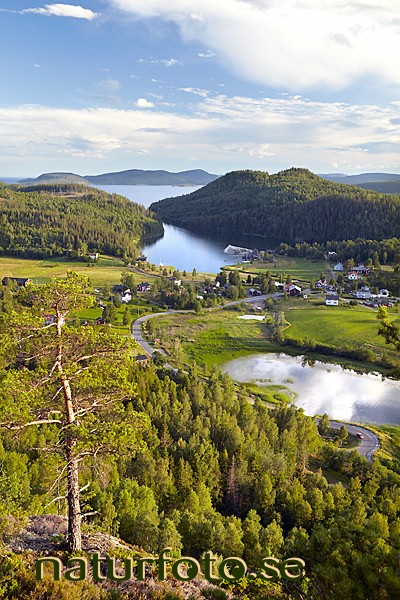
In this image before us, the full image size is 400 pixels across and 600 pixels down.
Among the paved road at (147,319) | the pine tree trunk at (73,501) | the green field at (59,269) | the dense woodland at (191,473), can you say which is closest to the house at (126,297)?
the paved road at (147,319)

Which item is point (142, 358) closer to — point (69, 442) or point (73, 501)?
point (73, 501)

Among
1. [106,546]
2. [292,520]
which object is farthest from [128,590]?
[292,520]

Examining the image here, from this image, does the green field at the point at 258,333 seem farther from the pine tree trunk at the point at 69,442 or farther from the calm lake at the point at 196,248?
the calm lake at the point at 196,248

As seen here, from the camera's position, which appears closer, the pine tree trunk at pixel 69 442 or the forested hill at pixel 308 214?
the pine tree trunk at pixel 69 442

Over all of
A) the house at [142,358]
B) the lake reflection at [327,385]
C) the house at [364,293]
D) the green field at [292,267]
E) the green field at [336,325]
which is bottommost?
the lake reflection at [327,385]

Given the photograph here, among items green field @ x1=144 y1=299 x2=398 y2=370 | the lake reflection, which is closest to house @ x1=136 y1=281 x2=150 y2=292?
green field @ x1=144 y1=299 x2=398 y2=370

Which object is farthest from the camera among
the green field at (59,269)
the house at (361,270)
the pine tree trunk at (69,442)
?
the house at (361,270)

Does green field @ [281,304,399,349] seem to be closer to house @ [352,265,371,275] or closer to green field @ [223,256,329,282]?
green field @ [223,256,329,282]
